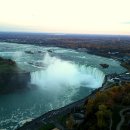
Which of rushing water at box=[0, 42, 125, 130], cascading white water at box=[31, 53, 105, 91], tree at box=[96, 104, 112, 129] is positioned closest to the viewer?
tree at box=[96, 104, 112, 129]

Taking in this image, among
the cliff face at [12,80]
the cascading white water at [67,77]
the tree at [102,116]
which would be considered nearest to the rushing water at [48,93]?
the cascading white water at [67,77]

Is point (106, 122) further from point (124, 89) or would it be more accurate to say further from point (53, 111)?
point (124, 89)

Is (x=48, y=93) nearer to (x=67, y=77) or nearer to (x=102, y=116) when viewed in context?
(x=67, y=77)

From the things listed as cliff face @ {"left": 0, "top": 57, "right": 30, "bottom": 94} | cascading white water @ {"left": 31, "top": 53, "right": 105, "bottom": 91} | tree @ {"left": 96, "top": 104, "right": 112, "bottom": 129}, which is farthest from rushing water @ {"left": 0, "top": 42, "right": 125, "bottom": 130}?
tree @ {"left": 96, "top": 104, "right": 112, "bottom": 129}

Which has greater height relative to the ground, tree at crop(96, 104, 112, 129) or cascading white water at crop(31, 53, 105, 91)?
tree at crop(96, 104, 112, 129)

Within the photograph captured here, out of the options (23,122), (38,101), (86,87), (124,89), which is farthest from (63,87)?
(23,122)

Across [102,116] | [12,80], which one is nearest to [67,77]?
[12,80]

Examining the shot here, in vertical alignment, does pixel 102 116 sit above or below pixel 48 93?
above

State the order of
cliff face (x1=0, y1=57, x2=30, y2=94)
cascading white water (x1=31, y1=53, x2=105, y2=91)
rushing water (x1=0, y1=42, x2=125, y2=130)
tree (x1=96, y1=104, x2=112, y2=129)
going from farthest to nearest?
cascading white water (x1=31, y1=53, x2=105, y2=91) → cliff face (x1=0, y1=57, x2=30, y2=94) → rushing water (x1=0, y1=42, x2=125, y2=130) → tree (x1=96, y1=104, x2=112, y2=129)

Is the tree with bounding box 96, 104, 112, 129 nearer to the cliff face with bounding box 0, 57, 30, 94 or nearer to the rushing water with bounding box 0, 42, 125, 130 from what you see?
the rushing water with bounding box 0, 42, 125, 130
